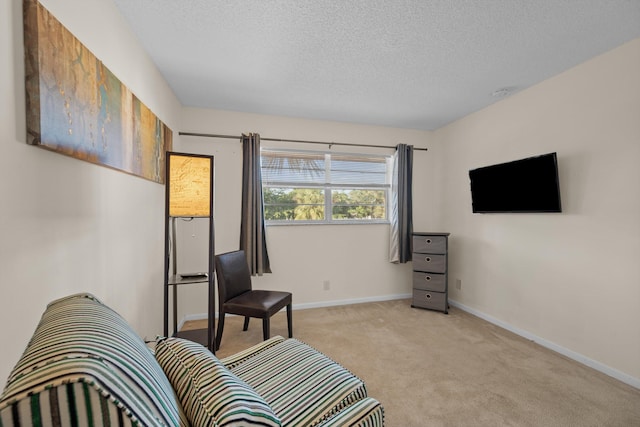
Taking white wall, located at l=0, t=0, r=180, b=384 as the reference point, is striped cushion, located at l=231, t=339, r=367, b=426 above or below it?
below

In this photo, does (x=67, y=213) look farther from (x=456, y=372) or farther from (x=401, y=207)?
(x=401, y=207)

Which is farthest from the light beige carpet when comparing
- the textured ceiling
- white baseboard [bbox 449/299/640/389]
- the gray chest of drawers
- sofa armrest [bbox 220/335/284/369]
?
the textured ceiling

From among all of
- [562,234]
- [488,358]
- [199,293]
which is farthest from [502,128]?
[199,293]

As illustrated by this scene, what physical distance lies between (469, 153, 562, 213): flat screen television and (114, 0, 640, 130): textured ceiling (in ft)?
2.57

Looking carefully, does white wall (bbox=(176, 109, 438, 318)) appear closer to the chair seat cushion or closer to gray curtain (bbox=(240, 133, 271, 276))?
gray curtain (bbox=(240, 133, 271, 276))

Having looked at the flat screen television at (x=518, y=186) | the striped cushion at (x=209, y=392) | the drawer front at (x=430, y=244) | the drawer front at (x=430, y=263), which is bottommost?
the drawer front at (x=430, y=263)

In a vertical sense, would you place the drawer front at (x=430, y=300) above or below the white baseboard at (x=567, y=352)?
above

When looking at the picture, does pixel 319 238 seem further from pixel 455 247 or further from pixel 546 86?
pixel 546 86

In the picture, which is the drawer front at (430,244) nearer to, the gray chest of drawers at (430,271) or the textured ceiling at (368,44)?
the gray chest of drawers at (430,271)

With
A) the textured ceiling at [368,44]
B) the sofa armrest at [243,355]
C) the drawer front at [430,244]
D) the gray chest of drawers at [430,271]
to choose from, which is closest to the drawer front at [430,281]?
the gray chest of drawers at [430,271]

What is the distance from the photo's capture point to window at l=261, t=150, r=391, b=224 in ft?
11.7

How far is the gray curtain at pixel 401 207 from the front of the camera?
385 centimetres

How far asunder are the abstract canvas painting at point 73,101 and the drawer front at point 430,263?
317 cm

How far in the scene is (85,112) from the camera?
1253mm
